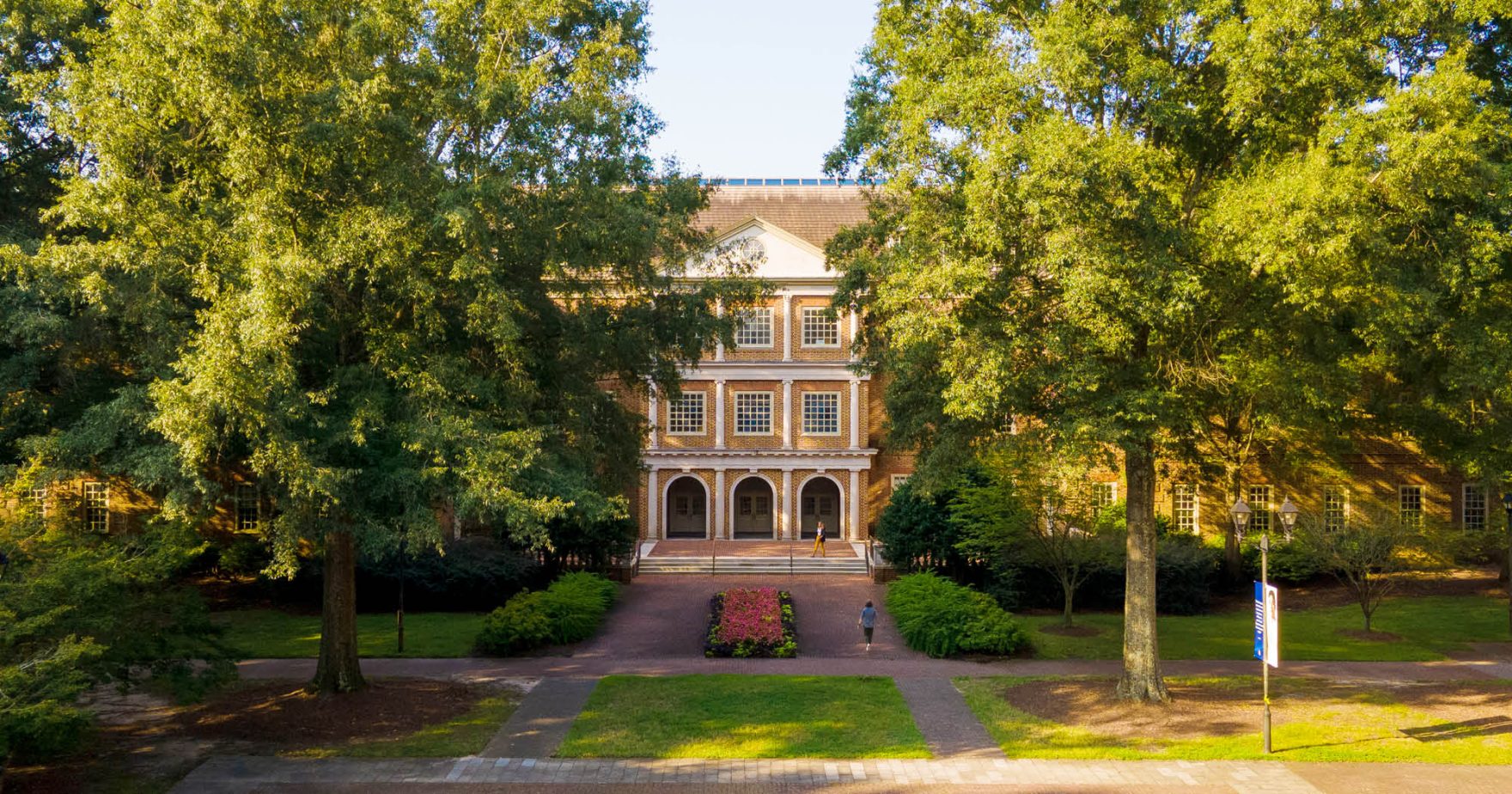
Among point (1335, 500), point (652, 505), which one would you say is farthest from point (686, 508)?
point (1335, 500)

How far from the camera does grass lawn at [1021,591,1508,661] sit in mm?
22109

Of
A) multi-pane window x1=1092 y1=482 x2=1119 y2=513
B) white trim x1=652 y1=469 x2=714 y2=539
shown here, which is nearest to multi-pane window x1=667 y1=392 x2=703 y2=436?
white trim x1=652 y1=469 x2=714 y2=539

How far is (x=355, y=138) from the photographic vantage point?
1405 centimetres

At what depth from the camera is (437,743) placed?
1545 centimetres

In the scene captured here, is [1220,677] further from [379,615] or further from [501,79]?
[379,615]

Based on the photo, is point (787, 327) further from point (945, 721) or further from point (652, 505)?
point (945, 721)

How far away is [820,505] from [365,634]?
1874 cm

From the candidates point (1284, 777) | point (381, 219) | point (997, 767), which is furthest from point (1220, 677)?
point (381, 219)

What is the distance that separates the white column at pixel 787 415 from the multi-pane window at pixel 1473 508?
892 inches

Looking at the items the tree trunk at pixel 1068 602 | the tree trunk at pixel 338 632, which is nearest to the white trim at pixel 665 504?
the tree trunk at pixel 1068 602

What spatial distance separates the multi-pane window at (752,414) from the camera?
122 feet

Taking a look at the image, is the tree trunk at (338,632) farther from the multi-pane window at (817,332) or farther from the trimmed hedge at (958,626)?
the multi-pane window at (817,332)

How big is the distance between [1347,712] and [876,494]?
2115 cm

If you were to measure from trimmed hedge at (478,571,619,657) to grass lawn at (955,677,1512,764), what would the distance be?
28.3 ft
